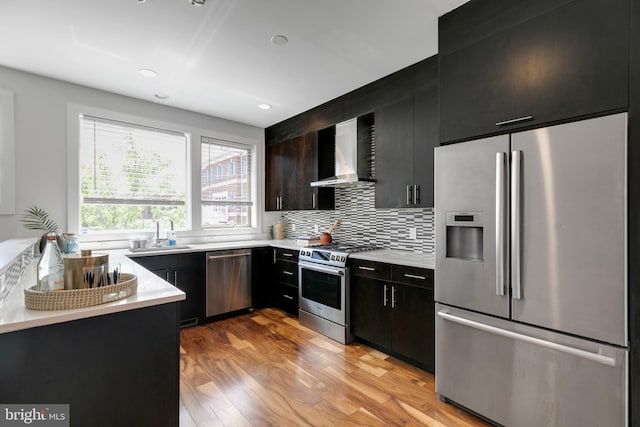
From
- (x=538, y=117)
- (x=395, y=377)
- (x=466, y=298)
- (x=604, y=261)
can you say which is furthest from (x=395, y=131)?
(x=395, y=377)

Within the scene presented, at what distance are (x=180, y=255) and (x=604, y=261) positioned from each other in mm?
3551

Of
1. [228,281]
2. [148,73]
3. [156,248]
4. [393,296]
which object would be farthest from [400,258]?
[148,73]

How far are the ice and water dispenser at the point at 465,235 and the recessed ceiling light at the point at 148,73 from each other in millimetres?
2911

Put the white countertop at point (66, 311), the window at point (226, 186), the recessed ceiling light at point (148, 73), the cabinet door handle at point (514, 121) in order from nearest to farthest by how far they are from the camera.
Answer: the white countertop at point (66, 311), the cabinet door handle at point (514, 121), the recessed ceiling light at point (148, 73), the window at point (226, 186)

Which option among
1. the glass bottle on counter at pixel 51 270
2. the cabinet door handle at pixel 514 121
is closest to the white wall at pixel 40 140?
the glass bottle on counter at pixel 51 270

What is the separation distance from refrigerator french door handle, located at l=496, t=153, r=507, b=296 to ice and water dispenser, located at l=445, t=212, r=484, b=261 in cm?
11

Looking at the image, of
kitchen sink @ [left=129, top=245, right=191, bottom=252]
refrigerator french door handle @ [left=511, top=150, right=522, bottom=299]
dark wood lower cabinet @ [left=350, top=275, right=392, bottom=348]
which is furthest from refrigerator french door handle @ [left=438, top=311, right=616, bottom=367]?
kitchen sink @ [left=129, top=245, right=191, bottom=252]

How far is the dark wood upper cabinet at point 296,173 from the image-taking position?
3936 mm

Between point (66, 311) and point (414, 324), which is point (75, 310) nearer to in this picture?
point (66, 311)

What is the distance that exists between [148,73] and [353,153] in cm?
217

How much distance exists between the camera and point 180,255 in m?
3.47

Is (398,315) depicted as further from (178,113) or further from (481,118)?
(178,113)

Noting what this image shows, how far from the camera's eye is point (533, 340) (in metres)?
1.68

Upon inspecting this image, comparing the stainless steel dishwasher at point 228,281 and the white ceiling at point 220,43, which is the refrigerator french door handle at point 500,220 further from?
the stainless steel dishwasher at point 228,281
